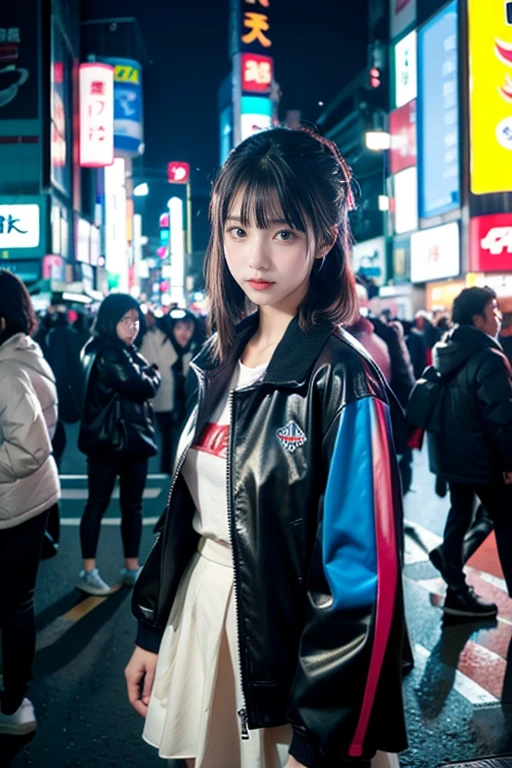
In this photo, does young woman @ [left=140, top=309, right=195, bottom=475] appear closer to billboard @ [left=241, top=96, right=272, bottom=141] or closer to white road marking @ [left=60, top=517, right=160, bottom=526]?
white road marking @ [left=60, top=517, right=160, bottom=526]

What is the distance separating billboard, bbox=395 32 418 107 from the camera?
37500 mm

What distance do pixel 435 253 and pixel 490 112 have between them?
419 inches

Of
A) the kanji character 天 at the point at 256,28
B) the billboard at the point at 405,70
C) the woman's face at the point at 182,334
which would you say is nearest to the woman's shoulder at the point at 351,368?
the woman's face at the point at 182,334

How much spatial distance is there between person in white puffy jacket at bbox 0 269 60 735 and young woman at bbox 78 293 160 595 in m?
1.91

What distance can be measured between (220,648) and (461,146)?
2894 cm

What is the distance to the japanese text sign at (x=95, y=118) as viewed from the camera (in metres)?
39.7

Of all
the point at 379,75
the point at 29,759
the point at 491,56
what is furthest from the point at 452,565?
the point at 379,75

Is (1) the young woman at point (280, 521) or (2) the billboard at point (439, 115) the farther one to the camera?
(2) the billboard at point (439, 115)

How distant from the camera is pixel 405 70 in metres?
38.2

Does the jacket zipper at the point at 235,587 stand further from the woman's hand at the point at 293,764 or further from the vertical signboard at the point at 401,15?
the vertical signboard at the point at 401,15

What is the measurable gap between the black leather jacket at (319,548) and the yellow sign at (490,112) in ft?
68.8

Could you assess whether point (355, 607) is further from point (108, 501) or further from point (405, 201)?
point (405, 201)

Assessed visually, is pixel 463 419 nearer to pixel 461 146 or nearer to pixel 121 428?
pixel 121 428

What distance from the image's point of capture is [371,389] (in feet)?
5.24
